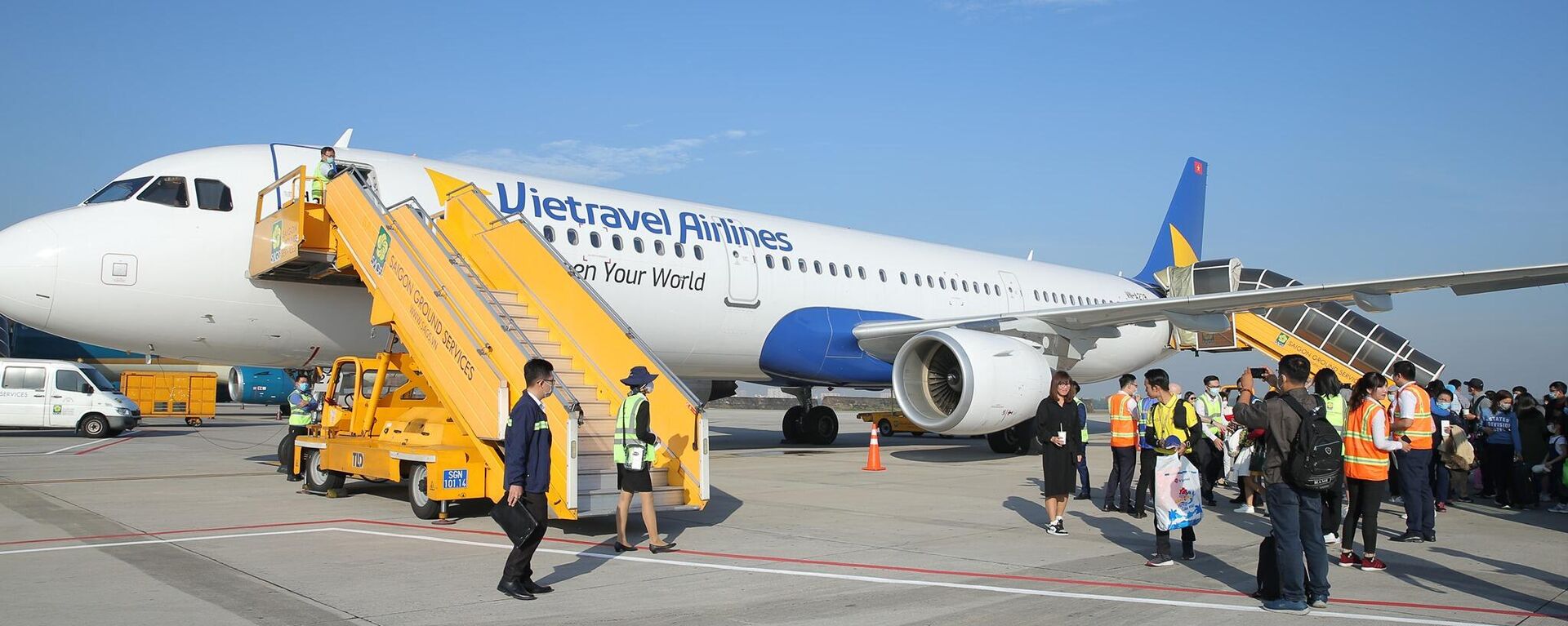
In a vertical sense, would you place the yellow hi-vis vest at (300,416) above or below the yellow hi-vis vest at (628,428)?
below

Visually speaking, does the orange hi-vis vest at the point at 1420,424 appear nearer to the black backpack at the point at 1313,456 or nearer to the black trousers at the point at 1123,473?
the black trousers at the point at 1123,473

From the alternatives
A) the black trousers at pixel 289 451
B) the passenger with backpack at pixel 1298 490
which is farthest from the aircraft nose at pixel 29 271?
the passenger with backpack at pixel 1298 490

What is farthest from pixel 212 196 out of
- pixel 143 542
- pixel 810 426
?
pixel 810 426

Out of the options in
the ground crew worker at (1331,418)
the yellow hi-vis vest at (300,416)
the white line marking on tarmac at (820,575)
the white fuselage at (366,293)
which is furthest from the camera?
the yellow hi-vis vest at (300,416)

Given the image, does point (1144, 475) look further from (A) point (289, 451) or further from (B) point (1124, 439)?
(A) point (289, 451)

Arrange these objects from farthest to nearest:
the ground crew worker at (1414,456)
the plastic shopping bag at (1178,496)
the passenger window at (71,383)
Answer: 1. the passenger window at (71,383)
2. the ground crew worker at (1414,456)
3. the plastic shopping bag at (1178,496)

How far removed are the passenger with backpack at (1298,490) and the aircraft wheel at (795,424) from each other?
14372 millimetres

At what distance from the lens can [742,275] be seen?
1466cm

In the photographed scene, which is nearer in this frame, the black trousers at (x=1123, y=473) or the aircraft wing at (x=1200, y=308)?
the black trousers at (x=1123, y=473)

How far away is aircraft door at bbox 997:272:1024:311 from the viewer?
781 inches

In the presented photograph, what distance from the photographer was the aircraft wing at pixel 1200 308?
1175 cm

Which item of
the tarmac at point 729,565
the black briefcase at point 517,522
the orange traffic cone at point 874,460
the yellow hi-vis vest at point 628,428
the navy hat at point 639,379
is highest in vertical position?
the navy hat at point 639,379

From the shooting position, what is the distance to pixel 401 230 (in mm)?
10070

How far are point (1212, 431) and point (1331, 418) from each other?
6.39ft
